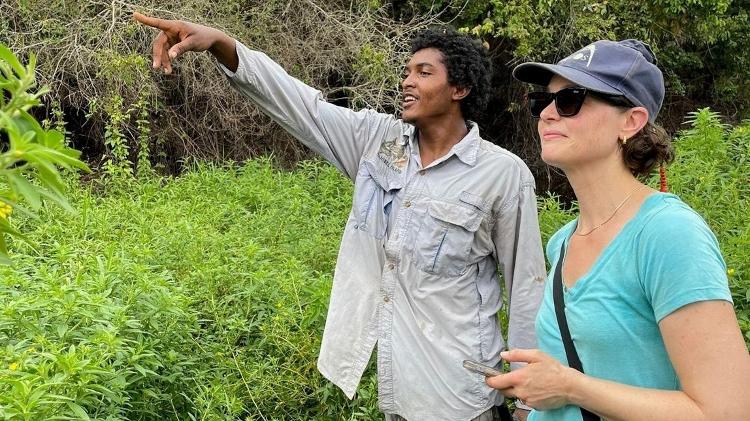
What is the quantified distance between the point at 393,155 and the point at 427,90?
0.86 feet

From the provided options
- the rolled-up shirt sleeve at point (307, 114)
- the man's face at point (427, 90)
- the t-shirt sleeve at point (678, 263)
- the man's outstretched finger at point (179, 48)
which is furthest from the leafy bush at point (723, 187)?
the man's outstretched finger at point (179, 48)

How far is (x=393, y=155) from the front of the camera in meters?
2.92

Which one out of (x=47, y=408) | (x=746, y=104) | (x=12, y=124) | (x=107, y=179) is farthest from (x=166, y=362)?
(x=746, y=104)

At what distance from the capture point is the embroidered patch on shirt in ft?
9.48

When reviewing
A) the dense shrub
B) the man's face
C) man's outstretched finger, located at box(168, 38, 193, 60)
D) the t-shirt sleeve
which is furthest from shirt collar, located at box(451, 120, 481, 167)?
the dense shrub

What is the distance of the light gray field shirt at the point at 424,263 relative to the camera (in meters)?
2.70

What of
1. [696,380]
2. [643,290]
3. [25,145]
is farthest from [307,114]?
[25,145]

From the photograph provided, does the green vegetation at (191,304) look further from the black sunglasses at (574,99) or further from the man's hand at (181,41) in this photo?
the black sunglasses at (574,99)

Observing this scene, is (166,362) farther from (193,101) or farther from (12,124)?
(193,101)

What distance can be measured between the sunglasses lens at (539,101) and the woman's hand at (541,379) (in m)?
0.60

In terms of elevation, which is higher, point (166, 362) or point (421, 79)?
point (421, 79)

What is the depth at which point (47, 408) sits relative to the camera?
2541mm

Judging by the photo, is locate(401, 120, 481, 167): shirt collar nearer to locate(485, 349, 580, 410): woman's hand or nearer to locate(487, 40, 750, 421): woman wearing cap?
locate(487, 40, 750, 421): woman wearing cap

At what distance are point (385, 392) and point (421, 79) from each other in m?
1.08
